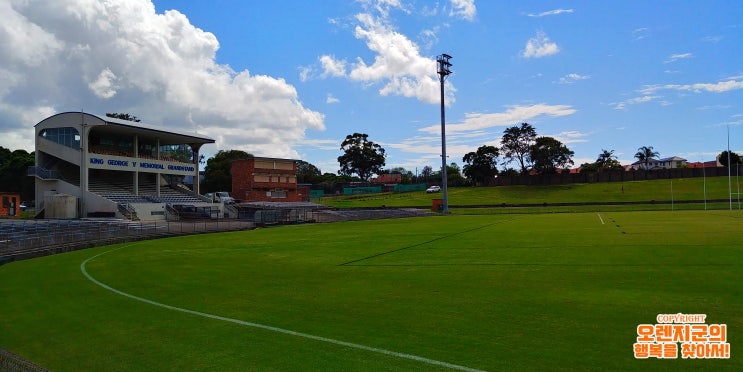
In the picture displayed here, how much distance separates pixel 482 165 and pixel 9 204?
95.4m

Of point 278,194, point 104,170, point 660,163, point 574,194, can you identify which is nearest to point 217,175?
point 278,194

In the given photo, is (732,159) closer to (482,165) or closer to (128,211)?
(482,165)

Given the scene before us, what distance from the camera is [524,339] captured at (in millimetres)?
7703

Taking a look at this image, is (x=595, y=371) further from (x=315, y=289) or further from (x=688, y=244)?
(x=688, y=244)

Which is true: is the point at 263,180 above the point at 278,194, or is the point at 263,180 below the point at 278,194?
above

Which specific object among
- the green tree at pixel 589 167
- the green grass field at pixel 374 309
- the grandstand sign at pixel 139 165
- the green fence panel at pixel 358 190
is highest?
the green tree at pixel 589 167

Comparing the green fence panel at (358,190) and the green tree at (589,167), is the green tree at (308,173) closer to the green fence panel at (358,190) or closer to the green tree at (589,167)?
the green fence panel at (358,190)

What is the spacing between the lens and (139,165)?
5784 centimetres

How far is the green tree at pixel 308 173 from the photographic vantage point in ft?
498

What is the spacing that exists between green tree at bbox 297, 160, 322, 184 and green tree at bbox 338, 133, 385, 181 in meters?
15.4

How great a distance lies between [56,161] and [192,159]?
54.3 feet

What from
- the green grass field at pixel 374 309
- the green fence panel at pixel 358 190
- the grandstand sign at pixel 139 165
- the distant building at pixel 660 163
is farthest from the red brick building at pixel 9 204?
the distant building at pixel 660 163

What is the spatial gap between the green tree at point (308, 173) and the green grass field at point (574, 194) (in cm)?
5039

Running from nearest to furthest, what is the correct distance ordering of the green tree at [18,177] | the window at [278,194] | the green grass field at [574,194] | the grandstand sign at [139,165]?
the grandstand sign at [139,165] < the window at [278,194] < the green tree at [18,177] < the green grass field at [574,194]
